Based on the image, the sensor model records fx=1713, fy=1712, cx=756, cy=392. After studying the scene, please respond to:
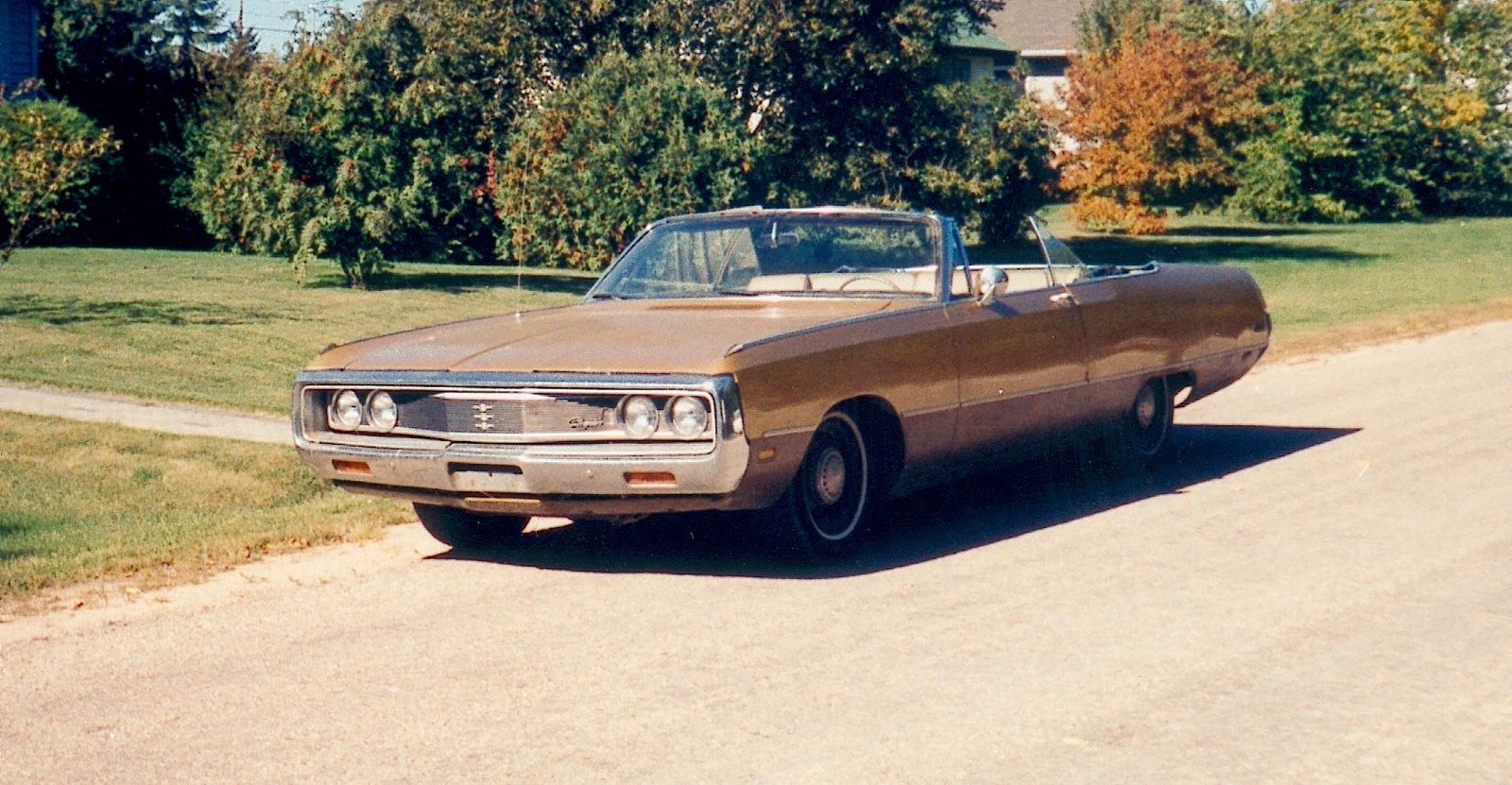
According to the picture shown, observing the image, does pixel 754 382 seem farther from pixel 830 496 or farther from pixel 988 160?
pixel 988 160

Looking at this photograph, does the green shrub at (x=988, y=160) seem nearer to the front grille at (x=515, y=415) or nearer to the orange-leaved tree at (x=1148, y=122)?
the orange-leaved tree at (x=1148, y=122)

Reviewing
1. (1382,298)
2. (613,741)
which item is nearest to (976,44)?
(1382,298)

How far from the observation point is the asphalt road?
184 inches

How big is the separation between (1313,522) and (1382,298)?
15.5 metres

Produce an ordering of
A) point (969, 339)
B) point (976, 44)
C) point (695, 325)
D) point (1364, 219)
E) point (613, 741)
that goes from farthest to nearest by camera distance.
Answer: point (976, 44) < point (1364, 219) < point (969, 339) < point (695, 325) < point (613, 741)

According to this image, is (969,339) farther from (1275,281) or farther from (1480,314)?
(1275,281)

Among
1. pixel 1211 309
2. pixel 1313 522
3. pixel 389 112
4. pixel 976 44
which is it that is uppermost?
pixel 976 44

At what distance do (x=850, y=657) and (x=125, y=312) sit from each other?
1328 centimetres

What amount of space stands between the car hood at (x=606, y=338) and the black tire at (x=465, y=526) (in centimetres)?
71

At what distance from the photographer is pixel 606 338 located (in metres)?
7.12

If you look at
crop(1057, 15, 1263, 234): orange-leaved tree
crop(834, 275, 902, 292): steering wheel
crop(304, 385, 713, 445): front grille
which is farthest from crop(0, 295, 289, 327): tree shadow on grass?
crop(1057, 15, 1263, 234): orange-leaved tree

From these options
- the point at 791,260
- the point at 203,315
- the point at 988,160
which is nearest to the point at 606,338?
the point at 791,260

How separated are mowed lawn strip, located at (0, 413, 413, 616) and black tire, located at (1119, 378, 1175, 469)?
3.89m

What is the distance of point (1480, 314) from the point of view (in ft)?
63.6
